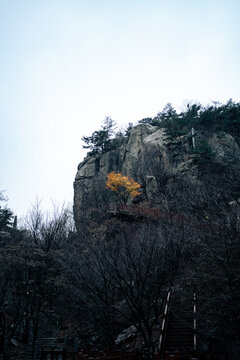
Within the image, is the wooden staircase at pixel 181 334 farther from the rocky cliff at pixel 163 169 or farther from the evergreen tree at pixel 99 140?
the evergreen tree at pixel 99 140

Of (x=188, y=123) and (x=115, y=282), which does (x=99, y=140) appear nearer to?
(x=188, y=123)

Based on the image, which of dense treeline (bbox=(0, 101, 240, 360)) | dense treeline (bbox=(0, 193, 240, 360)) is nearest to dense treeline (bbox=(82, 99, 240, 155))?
dense treeline (bbox=(0, 101, 240, 360))

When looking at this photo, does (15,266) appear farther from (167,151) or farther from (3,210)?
(167,151)

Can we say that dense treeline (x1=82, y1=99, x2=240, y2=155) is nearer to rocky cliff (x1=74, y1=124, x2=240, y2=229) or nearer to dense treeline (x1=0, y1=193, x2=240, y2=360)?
rocky cliff (x1=74, y1=124, x2=240, y2=229)

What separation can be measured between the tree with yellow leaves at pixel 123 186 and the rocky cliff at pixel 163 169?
110 cm

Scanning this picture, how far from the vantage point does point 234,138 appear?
3434 centimetres

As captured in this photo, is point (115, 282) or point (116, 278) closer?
point (116, 278)

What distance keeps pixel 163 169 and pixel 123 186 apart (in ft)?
20.1

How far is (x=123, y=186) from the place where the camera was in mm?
34562

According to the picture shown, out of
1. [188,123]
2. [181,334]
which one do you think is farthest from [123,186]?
[181,334]

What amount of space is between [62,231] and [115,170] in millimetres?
26130

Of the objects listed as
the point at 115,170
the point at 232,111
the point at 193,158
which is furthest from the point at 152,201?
the point at 232,111

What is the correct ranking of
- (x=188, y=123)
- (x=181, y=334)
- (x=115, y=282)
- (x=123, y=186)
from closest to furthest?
1. (x=181, y=334)
2. (x=115, y=282)
3. (x=123, y=186)
4. (x=188, y=123)

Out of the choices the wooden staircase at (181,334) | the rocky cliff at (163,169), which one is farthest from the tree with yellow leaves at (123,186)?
the wooden staircase at (181,334)
